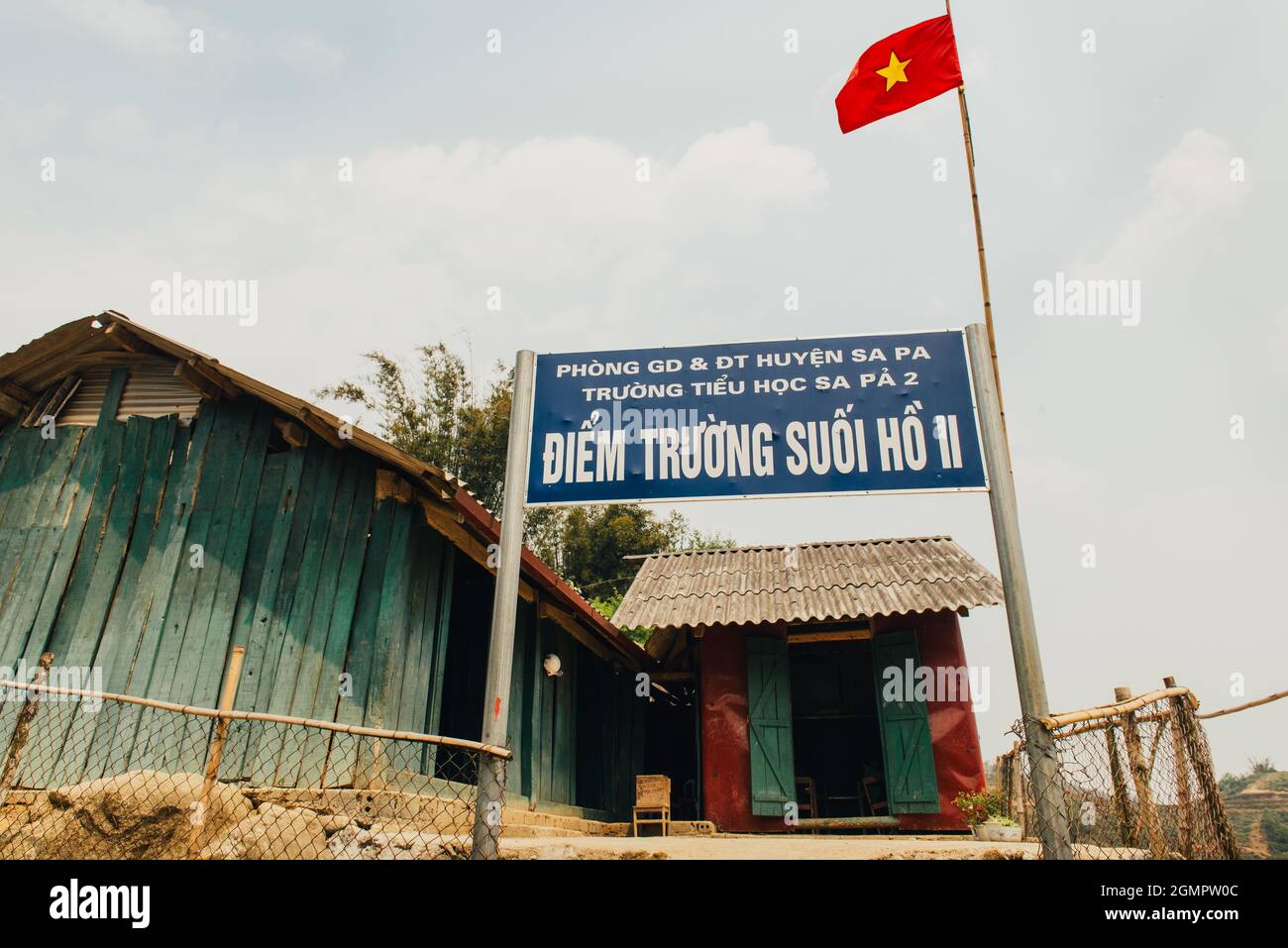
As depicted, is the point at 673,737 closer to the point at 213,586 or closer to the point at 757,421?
the point at 213,586

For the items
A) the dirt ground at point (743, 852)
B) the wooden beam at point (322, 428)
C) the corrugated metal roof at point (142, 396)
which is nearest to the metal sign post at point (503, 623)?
the dirt ground at point (743, 852)

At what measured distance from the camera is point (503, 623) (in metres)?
4.82

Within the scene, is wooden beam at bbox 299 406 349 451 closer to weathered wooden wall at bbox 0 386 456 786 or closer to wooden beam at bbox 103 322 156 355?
weathered wooden wall at bbox 0 386 456 786

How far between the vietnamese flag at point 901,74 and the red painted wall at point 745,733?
6274 mm

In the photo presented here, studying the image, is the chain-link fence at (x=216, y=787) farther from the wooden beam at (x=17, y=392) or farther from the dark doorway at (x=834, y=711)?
the dark doorway at (x=834, y=711)

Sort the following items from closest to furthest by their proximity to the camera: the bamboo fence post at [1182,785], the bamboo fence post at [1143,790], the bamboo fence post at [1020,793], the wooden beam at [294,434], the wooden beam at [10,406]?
the bamboo fence post at [1182,785] < the bamboo fence post at [1143,790] < the bamboo fence post at [1020,793] < the wooden beam at [294,434] < the wooden beam at [10,406]

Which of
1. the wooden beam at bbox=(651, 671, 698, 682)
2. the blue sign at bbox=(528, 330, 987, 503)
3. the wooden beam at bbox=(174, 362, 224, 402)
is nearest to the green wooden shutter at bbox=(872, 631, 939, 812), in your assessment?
the wooden beam at bbox=(651, 671, 698, 682)

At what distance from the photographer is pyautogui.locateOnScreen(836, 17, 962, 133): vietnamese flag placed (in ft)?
21.4

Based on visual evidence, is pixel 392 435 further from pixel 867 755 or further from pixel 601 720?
pixel 867 755

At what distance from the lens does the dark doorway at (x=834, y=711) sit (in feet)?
47.8

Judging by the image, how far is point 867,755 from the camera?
48.0 feet
